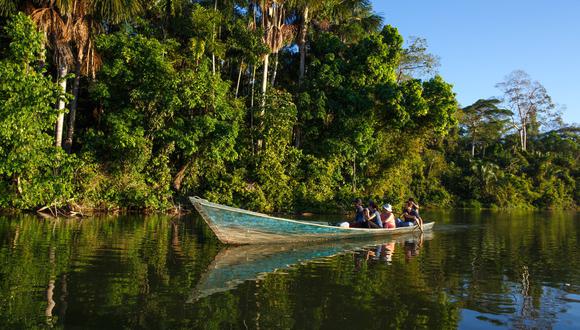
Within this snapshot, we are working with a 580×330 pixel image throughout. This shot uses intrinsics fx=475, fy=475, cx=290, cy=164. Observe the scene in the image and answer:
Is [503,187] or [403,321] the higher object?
[503,187]

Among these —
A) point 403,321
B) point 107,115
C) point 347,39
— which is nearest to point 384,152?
point 347,39

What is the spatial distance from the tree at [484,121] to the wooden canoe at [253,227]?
154ft

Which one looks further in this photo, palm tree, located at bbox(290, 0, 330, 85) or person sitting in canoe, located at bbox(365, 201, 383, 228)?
palm tree, located at bbox(290, 0, 330, 85)

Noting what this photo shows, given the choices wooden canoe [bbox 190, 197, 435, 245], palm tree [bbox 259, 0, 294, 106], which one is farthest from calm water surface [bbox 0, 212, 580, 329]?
palm tree [bbox 259, 0, 294, 106]

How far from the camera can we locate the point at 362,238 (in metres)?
14.9

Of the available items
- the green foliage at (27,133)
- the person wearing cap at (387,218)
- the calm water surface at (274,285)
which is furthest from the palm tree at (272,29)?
the calm water surface at (274,285)

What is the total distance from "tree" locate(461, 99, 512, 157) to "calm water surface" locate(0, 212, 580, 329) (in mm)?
45335

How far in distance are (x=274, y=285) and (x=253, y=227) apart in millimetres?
4287

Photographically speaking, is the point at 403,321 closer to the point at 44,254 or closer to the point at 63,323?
the point at 63,323

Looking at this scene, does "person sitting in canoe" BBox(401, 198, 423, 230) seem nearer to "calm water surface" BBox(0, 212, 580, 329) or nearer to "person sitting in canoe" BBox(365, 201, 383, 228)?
"person sitting in canoe" BBox(365, 201, 383, 228)

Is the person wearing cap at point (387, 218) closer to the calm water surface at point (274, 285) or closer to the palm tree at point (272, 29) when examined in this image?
the calm water surface at point (274, 285)

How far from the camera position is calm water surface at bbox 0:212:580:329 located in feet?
19.1

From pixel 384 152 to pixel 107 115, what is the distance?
61.0 ft

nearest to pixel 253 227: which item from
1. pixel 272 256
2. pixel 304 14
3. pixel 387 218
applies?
pixel 272 256
